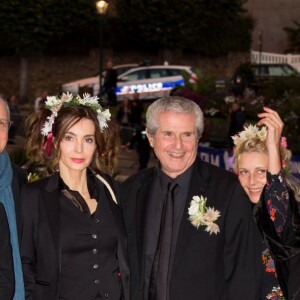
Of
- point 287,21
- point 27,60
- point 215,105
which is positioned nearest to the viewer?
point 215,105

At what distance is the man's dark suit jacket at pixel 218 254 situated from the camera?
5.28 meters

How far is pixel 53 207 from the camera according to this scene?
5422 mm

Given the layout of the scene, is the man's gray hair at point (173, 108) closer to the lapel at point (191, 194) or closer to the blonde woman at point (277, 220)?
the lapel at point (191, 194)

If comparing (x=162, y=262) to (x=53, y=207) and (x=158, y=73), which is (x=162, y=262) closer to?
(x=53, y=207)

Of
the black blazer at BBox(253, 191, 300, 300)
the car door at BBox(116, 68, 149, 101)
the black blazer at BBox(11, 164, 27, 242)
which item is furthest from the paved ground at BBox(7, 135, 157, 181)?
the black blazer at BBox(253, 191, 300, 300)

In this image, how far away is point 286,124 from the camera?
67.2ft

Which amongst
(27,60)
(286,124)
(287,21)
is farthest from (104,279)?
(287,21)

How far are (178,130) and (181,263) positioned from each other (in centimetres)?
87

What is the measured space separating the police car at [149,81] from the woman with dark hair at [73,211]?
25.1 metres

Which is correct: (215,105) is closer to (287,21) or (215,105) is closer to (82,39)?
(82,39)

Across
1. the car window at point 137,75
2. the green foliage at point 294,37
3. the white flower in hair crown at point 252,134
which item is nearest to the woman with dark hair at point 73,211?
the white flower in hair crown at point 252,134

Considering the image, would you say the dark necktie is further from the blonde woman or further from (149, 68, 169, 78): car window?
(149, 68, 169, 78): car window

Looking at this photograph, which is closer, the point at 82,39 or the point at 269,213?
the point at 269,213

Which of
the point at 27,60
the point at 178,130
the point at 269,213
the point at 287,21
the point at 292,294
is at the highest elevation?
the point at 287,21
